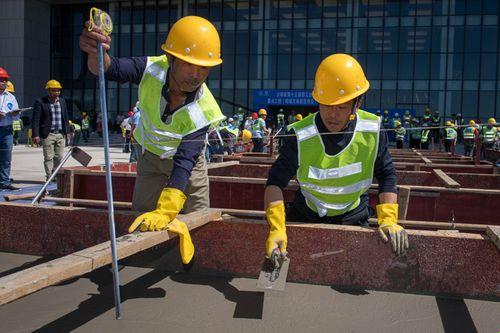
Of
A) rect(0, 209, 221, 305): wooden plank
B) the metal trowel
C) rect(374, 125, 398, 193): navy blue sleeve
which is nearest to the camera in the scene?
rect(0, 209, 221, 305): wooden plank

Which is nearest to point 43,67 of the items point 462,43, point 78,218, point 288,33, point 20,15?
point 20,15

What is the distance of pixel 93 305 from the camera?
2.80 meters

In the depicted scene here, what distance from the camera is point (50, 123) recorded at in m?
8.11

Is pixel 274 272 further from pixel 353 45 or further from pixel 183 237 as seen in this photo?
pixel 353 45

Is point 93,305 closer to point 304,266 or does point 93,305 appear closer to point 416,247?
point 304,266

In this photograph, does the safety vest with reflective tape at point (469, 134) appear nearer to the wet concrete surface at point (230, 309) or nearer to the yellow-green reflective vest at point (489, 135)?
the yellow-green reflective vest at point (489, 135)

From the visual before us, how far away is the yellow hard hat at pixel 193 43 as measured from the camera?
118 inches

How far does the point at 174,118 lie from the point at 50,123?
570cm

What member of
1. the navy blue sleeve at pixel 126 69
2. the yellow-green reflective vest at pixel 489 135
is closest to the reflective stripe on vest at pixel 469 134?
the yellow-green reflective vest at pixel 489 135

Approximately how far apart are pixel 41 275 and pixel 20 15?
44.6 metres

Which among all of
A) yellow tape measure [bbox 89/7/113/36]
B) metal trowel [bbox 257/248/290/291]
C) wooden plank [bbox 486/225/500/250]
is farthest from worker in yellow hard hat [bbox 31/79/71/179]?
wooden plank [bbox 486/225/500/250]

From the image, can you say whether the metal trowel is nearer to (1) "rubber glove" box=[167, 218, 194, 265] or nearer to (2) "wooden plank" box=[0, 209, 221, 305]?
(1) "rubber glove" box=[167, 218, 194, 265]

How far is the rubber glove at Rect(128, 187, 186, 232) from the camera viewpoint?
2705 millimetres

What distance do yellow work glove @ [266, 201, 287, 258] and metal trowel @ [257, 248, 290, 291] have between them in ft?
0.10
